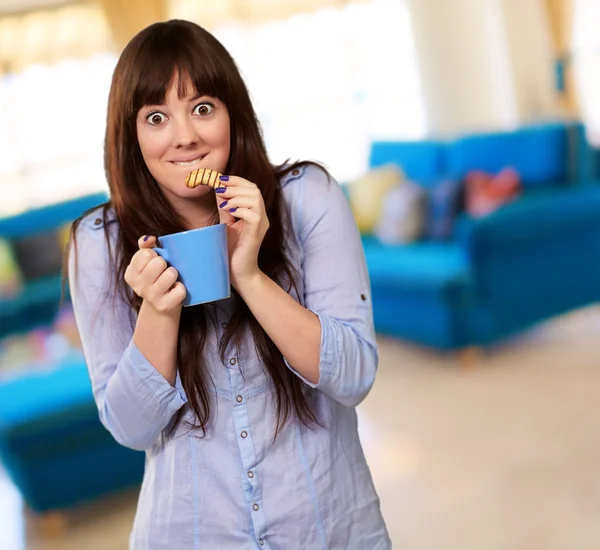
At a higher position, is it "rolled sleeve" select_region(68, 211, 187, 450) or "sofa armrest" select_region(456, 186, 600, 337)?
"rolled sleeve" select_region(68, 211, 187, 450)

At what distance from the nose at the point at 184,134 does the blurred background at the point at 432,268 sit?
39.5 inches

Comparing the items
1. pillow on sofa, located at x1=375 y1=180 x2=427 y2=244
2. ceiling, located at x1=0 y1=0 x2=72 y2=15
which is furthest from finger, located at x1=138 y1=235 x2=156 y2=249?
ceiling, located at x1=0 y1=0 x2=72 y2=15

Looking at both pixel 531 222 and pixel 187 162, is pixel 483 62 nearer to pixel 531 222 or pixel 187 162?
pixel 531 222

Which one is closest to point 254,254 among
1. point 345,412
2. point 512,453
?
point 345,412

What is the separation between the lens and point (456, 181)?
3.90 m

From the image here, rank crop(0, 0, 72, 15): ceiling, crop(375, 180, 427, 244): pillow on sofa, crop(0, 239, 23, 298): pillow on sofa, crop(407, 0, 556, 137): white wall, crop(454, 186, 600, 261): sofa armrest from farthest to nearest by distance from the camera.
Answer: crop(0, 0, 72, 15): ceiling, crop(407, 0, 556, 137): white wall, crop(0, 239, 23, 298): pillow on sofa, crop(375, 180, 427, 244): pillow on sofa, crop(454, 186, 600, 261): sofa armrest

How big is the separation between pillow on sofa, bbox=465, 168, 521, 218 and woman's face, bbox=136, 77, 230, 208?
286 cm

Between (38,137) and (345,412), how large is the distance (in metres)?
6.69

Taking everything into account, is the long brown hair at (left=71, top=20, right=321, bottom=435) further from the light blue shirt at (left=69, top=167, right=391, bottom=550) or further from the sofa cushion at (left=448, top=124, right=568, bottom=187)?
the sofa cushion at (left=448, top=124, right=568, bottom=187)

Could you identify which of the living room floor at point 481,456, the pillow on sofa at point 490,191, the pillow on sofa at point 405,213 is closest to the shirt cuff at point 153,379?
the living room floor at point 481,456

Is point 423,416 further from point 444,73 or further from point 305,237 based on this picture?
point 444,73

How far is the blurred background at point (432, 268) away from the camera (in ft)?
8.42

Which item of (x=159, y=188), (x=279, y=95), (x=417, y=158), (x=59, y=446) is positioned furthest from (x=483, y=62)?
(x=159, y=188)

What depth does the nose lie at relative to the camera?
2.72 ft
